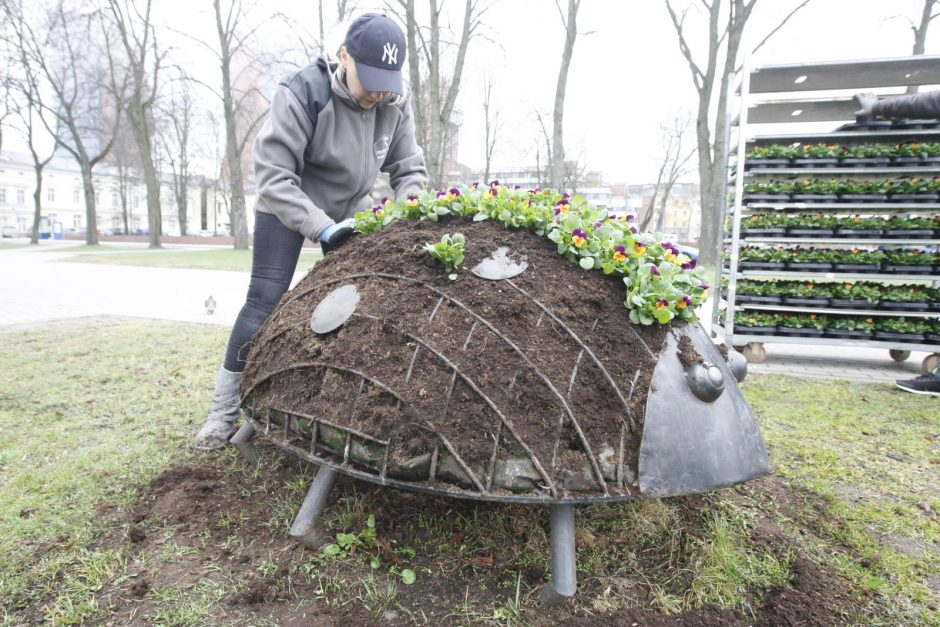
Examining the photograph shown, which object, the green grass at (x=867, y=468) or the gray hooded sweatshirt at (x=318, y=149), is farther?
the gray hooded sweatshirt at (x=318, y=149)

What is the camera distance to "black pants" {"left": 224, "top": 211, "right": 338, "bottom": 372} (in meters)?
2.63

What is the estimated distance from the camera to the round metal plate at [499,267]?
6.14ft

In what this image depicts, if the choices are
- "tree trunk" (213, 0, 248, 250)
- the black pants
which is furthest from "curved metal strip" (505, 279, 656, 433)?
"tree trunk" (213, 0, 248, 250)

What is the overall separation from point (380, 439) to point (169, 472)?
5.00 ft

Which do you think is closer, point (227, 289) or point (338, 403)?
point (338, 403)

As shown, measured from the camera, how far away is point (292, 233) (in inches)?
104

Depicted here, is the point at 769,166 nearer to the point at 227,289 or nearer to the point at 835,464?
the point at 835,464

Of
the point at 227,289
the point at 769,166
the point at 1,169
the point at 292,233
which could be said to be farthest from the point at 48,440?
the point at 1,169

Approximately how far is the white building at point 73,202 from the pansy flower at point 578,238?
2228 inches

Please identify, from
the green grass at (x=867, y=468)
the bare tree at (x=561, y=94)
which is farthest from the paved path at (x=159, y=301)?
the bare tree at (x=561, y=94)

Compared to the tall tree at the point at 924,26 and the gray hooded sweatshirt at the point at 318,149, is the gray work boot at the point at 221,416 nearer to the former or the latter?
the gray hooded sweatshirt at the point at 318,149

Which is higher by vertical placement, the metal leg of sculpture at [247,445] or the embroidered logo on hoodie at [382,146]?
the embroidered logo on hoodie at [382,146]

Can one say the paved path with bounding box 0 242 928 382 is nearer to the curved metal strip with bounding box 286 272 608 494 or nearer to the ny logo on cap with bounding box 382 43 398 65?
the curved metal strip with bounding box 286 272 608 494

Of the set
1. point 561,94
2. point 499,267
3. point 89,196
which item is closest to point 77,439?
point 499,267
